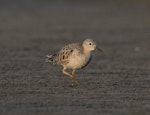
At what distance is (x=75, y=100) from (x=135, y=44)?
A: 9190 mm

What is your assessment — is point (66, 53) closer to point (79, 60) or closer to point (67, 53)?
point (67, 53)

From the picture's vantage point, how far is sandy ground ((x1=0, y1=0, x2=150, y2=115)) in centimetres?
1086

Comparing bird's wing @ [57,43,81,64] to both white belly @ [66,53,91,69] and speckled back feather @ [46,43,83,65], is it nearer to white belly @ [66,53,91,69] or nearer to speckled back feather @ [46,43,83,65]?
speckled back feather @ [46,43,83,65]

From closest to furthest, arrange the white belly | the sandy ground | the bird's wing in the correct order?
the sandy ground → the white belly → the bird's wing

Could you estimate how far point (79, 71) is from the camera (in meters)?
15.0

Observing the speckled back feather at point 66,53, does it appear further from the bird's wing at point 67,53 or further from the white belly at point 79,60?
the white belly at point 79,60

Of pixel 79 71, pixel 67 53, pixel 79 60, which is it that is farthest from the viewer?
pixel 79 71

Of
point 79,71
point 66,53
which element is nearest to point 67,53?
point 66,53

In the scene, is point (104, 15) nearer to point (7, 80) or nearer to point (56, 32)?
point (56, 32)

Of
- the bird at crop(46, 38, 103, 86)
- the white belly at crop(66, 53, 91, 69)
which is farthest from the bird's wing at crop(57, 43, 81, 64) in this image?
the white belly at crop(66, 53, 91, 69)

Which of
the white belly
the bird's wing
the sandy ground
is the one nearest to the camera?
the sandy ground

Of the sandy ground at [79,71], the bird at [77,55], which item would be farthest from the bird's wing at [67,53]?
the sandy ground at [79,71]

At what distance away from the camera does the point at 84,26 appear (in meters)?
26.3

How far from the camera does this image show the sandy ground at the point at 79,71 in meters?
10.9
